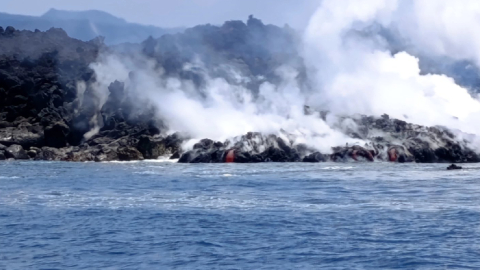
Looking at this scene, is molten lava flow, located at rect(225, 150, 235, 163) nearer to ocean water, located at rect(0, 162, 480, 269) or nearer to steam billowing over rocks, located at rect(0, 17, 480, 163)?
steam billowing over rocks, located at rect(0, 17, 480, 163)

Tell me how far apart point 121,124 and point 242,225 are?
83.7m

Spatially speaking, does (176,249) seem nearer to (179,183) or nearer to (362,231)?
(362,231)

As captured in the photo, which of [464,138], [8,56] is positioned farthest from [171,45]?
→ [464,138]

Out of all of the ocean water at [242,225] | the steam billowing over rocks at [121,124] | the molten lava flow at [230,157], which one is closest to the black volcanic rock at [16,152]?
the steam billowing over rocks at [121,124]

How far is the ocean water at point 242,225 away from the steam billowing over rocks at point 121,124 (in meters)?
37.2

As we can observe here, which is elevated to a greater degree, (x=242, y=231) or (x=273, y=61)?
(x=273, y=61)

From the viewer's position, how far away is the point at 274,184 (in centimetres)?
5391

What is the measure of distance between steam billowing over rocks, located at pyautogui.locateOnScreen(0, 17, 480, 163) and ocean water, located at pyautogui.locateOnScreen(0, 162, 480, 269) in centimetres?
3722

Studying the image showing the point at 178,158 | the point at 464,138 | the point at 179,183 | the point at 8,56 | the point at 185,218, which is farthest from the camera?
the point at 8,56

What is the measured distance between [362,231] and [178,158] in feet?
235

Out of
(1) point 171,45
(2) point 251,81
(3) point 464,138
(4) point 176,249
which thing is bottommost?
(4) point 176,249

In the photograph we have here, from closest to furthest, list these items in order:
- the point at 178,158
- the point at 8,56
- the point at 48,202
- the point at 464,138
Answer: the point at 48,202, the point at 464,138, the point at 178,158, the point at 8,56

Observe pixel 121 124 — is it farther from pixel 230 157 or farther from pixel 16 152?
pixel 230 157

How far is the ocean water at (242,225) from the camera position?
25266 mm
